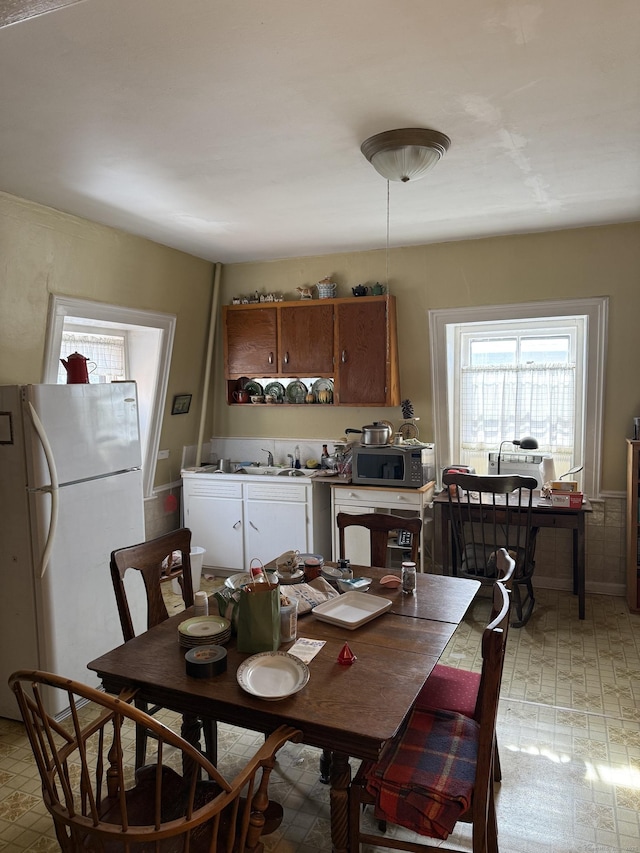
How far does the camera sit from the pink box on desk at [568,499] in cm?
387

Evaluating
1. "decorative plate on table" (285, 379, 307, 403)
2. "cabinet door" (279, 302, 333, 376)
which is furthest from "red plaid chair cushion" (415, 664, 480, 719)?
"decorative plate on table" (285, 379, 307, 403)

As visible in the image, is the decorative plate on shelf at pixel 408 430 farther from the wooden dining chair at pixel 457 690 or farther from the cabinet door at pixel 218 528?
the wooden dining chair at pixel 457 690

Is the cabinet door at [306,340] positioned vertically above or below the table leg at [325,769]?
above

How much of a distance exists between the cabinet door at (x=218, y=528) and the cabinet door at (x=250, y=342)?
1091mm

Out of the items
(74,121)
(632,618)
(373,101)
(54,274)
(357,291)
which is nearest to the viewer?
(373,101)

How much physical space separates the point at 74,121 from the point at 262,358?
2685 mm

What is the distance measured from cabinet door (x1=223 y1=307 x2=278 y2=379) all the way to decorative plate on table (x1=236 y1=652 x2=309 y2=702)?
330cm

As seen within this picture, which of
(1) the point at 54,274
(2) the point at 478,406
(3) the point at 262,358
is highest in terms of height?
(1) the point at 54,274

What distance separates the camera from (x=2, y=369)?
3.24 m

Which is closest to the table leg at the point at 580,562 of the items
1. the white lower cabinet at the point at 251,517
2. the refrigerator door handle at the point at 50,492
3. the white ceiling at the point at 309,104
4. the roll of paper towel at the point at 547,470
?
the roll of paper towel at the point at 547,470

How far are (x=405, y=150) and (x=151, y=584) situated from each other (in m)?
2.08

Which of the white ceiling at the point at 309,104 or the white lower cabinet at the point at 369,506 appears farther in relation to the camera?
the white lower cabinet at the point at 369,506

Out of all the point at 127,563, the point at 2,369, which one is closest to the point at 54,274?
the point at 2,369

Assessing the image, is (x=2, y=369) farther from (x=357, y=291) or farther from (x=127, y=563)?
(x=357, y=291)
